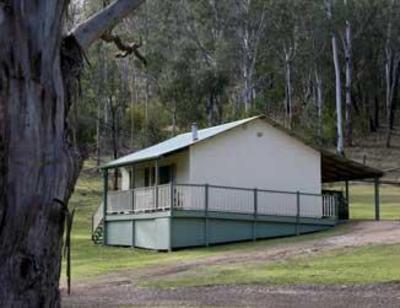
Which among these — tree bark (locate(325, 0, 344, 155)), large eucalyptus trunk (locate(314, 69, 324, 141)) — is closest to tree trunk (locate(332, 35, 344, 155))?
tree bark (locate(325, 0, 344, 155))

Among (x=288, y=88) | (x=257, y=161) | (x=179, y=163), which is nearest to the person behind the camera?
(x=257, y=161)

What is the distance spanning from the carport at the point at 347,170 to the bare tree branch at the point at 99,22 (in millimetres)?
25571

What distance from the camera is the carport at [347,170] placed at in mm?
30750

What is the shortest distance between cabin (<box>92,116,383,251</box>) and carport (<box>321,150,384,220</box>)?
2.2 inches

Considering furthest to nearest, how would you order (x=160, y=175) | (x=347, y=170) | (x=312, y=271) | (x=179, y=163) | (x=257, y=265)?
(x=160, y=175) < (x=347, y=170) < (x=179, y=163) < (x=257, y=265) < (x=312, y=271)

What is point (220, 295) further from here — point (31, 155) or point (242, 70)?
point (242, 70)

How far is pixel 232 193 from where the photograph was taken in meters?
28.7

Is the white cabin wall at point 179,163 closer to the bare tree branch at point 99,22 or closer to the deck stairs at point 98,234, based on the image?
the deck stairs at point 98,234

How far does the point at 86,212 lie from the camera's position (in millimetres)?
45094

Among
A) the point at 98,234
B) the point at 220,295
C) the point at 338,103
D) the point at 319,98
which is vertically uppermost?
the point at 319,98

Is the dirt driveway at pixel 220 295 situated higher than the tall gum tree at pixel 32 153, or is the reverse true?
the tall gum tree at pixel 32 153

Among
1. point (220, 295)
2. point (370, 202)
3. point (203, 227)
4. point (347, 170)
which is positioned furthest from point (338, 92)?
point (220, 295)

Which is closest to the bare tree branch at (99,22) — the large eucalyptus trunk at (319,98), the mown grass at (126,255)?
the mown grass at (126,255)

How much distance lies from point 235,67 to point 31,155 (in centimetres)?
5077
